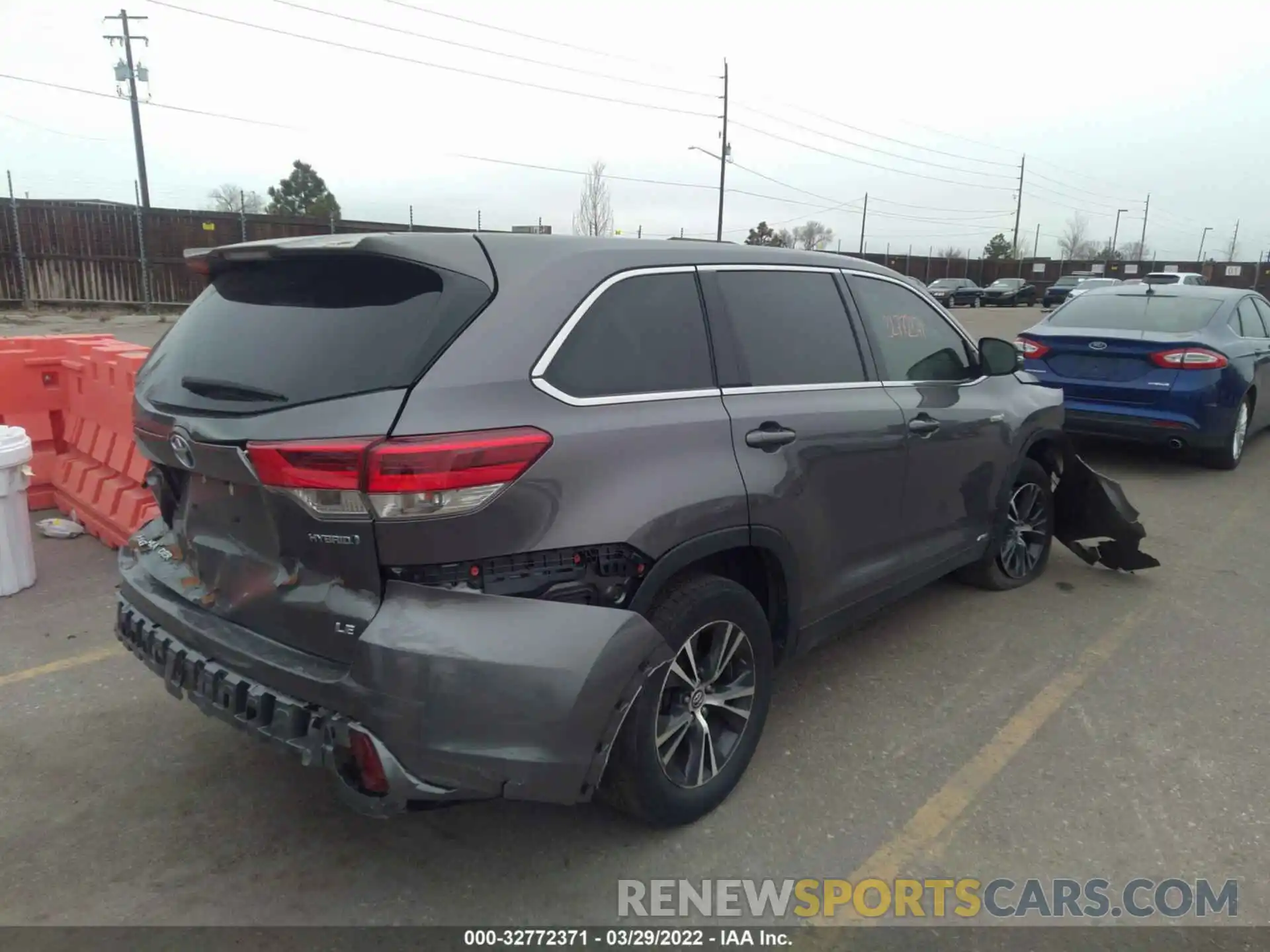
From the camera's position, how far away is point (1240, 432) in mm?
8070

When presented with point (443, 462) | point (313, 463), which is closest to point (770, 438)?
point (443, 462)

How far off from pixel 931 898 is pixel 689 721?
87 cm

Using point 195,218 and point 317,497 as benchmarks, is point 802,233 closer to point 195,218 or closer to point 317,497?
point 195,218

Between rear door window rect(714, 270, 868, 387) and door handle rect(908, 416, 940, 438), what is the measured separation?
32 cm

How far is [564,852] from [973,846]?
130cm

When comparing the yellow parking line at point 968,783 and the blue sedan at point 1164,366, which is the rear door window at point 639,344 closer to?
the yellow parking line at point 968,783

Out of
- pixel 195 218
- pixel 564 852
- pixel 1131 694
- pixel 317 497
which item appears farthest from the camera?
pixel 195 218

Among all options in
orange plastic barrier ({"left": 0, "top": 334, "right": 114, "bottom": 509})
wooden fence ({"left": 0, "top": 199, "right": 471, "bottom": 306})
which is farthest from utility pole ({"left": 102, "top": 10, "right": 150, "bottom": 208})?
orange plastic barrier ({"left": 0, "top": 334, "right": 114, "bottom": 509})

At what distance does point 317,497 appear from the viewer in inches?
91.1

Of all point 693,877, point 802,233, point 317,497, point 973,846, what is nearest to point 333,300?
point 317,497

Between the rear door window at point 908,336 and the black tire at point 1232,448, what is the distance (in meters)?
4.78

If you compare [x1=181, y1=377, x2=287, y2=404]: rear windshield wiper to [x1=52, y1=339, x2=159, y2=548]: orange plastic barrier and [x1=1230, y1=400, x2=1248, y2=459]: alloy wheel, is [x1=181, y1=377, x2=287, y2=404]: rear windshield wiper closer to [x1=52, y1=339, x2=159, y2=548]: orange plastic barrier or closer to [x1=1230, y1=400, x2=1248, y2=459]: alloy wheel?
[x1=52, y1=339, x2=159, y2=548]: orange plastic barrier

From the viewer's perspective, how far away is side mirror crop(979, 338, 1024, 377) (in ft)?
14.9

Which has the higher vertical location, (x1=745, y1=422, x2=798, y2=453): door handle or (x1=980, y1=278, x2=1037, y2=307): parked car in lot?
(x1=745, y1=422, x2=798, y2=453): door handle
